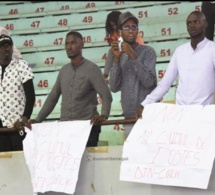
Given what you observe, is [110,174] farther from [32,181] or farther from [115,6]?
[115,6]

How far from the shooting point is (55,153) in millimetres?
5367

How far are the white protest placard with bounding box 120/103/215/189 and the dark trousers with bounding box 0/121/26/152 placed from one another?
3.12 ft

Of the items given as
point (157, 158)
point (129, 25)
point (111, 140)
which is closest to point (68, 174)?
point (157, 158)

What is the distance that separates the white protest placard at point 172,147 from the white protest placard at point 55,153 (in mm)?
391

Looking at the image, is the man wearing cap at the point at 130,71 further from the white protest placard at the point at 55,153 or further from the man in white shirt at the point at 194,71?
the white protest placard at the point at 55,153

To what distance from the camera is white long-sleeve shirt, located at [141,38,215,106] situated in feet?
16.1

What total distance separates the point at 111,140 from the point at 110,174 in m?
1.82

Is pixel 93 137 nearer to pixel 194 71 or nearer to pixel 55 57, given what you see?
pixel 194 71

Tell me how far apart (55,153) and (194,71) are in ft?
3.91

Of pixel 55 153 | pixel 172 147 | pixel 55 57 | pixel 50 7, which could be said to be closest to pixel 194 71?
pixel 172 147

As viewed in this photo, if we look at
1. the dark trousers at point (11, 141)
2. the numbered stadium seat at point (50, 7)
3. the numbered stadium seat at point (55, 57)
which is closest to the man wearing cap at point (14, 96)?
the dark trousers at point (11, 141)

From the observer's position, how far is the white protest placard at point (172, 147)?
4.75m

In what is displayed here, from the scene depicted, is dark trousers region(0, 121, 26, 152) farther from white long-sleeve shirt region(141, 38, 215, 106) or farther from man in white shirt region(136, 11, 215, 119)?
white long-sleeve shirt region(141, 38, 215, 106)

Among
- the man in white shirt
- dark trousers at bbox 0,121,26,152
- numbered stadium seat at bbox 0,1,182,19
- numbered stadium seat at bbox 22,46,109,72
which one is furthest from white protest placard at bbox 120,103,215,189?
numbered stadium seat at bbox 0,1,182,19
